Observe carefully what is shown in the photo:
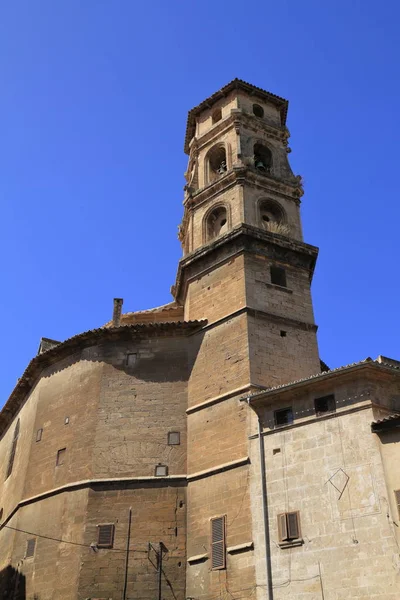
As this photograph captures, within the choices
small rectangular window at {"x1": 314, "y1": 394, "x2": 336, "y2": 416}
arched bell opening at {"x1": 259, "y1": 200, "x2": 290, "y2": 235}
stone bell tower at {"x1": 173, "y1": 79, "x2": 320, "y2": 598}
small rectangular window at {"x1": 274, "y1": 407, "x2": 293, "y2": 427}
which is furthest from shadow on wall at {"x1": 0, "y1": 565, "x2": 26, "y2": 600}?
arched bell opening at {"x1": 259, "y1": 200, "x2": 290, "y2": 235}

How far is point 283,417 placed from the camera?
17984 mm

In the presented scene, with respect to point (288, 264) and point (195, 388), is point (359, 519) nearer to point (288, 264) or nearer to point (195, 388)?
point (195, 388)

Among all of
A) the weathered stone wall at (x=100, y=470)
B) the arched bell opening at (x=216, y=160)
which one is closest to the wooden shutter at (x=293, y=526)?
the weathered stone wall at (x=100, y=470)

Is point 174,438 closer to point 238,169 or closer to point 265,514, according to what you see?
point 265,514

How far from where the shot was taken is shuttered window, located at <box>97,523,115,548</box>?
60.4 feet

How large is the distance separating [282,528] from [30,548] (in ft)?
27.9

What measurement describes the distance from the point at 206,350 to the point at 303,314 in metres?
3.77

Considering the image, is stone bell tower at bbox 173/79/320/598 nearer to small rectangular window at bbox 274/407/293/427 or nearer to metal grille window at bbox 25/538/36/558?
small rectangular window at bbox 274/407/293/427

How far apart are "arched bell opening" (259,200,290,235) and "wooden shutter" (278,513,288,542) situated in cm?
1222

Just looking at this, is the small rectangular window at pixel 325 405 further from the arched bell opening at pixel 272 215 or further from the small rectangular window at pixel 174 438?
the arched bell opening at pixel 272 215

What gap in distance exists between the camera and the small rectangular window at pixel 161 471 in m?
19.7

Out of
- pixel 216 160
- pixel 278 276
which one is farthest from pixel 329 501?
pixel 216 160

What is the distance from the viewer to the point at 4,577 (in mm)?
20797

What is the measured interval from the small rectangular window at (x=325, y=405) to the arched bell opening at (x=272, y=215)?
31.3 ft
